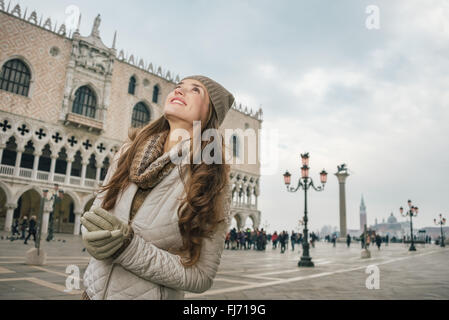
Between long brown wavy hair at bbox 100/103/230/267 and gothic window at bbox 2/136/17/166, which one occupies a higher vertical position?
gothic window at bbox 2/136/17/166

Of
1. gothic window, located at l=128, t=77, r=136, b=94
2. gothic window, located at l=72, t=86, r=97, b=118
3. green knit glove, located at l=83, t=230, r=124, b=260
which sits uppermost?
gothic window, located at l=128, t=77, r=136, b=94

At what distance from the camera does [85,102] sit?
24875 millimetres

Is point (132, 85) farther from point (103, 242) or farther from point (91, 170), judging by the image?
point (103, 242)

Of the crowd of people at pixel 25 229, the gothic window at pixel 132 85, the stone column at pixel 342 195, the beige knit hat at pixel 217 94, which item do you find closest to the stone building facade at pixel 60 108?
the gothic window at pixel 132 85

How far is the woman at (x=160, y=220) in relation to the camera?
3.25ft

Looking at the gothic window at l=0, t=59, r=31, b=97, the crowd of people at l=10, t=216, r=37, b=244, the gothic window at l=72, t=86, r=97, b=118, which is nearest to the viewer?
the crowd of people at l=10, t=216, r=37, b=244

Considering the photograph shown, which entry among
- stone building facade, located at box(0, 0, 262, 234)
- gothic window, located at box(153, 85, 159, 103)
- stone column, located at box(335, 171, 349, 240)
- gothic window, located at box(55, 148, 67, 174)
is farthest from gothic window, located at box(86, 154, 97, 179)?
stone column, located at box(335, 171, 349, 240)

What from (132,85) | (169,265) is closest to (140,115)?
(132,85)

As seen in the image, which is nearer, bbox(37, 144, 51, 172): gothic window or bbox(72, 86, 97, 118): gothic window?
bbox(72, 86, 97, 118): gothic window

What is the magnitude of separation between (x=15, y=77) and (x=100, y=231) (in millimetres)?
25525

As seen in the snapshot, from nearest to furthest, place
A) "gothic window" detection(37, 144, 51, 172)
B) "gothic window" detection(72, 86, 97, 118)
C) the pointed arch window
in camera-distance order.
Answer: "gothic window" detection(72, 86, 97, 118)
"gothic window" detection(37, 144, 51, 172)
the pointed arch window

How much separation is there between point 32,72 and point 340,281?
78.2ft

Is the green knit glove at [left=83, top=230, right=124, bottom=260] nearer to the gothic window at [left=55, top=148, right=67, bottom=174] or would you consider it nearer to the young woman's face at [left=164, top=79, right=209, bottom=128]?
the young woman's face at [left=164, top=79, right=209, bottom=128]

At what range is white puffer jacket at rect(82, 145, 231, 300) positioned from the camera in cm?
101
